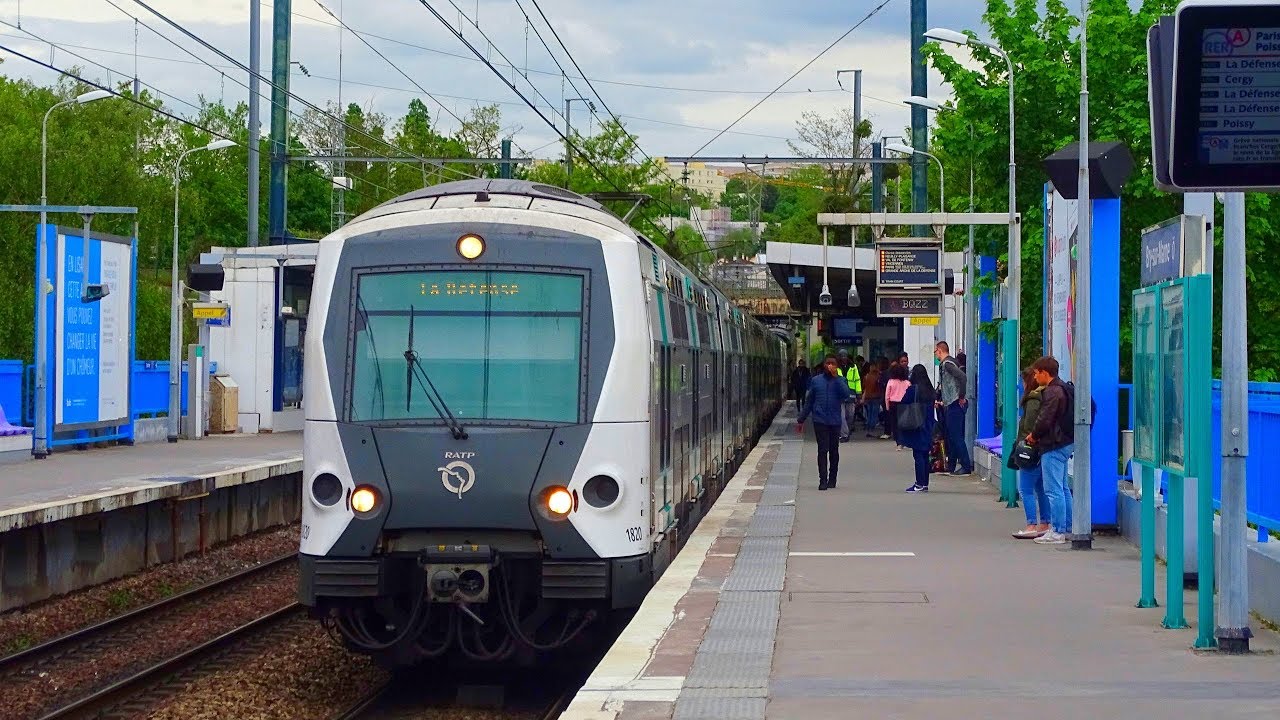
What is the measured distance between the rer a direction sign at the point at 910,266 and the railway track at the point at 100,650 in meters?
16.5

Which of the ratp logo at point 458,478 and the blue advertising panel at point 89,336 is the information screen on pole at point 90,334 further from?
the ratp logo at point 458,478

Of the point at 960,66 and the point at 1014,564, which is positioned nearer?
the point at 1014,564

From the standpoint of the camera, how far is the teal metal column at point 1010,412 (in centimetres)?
1948

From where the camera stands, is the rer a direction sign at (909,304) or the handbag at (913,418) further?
the rer a direction sign at (909,304)

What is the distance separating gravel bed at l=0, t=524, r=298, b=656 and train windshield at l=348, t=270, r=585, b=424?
514 cm

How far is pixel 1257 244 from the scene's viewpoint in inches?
1238

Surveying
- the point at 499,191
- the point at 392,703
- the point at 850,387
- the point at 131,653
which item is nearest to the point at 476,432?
the point at 392,703

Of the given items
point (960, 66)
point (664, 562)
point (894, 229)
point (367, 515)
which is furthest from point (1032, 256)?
point (894, 229)

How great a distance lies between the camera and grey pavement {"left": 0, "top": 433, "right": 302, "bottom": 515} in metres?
18.0

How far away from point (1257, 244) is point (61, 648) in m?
23.7

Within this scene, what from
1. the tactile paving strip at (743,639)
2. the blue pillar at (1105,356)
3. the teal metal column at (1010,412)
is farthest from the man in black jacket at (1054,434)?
the teal metal column at (1010,412)

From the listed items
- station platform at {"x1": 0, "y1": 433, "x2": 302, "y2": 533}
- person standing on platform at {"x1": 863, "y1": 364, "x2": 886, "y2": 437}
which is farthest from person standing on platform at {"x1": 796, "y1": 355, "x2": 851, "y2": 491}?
person standing on platform at {"x1": 863, "y1": 364, "x2": 886, "y2": 437}

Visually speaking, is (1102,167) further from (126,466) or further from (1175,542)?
(126,466)

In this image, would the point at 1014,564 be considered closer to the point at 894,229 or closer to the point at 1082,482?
the point at 1082,482
